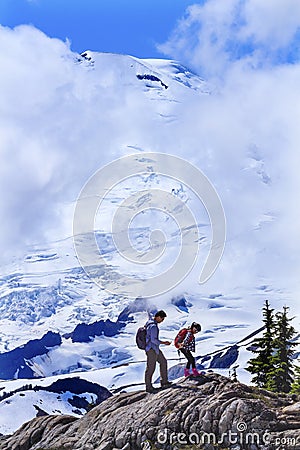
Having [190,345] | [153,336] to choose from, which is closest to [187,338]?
[190,345]

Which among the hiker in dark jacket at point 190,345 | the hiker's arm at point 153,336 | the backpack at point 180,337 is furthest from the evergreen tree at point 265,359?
the hiker's arm at point 153,336

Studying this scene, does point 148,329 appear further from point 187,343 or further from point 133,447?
point 133,447

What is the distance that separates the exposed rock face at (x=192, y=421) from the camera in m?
26.7

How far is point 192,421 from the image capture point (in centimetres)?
2772

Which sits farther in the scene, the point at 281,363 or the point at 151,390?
the point at 281,363

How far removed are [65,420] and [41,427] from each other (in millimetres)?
→ 1067

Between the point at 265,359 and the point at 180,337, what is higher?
the point at 265,359

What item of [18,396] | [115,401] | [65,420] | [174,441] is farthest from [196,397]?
[18,396]

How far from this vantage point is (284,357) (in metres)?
47.9

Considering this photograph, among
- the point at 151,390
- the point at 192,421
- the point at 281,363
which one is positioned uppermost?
the point at 281,363

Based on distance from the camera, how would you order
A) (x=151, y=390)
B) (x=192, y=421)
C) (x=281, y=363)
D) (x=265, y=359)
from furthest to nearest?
(x=265, y=359) → (x=281, y=363) → (x=151, y=390) → (x=192, y=421)

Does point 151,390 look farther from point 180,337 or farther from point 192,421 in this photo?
point 192,421

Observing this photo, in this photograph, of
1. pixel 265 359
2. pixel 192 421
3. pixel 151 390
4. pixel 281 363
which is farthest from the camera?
pixel 265 359

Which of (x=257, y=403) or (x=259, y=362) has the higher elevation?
(x=259, y=362)
